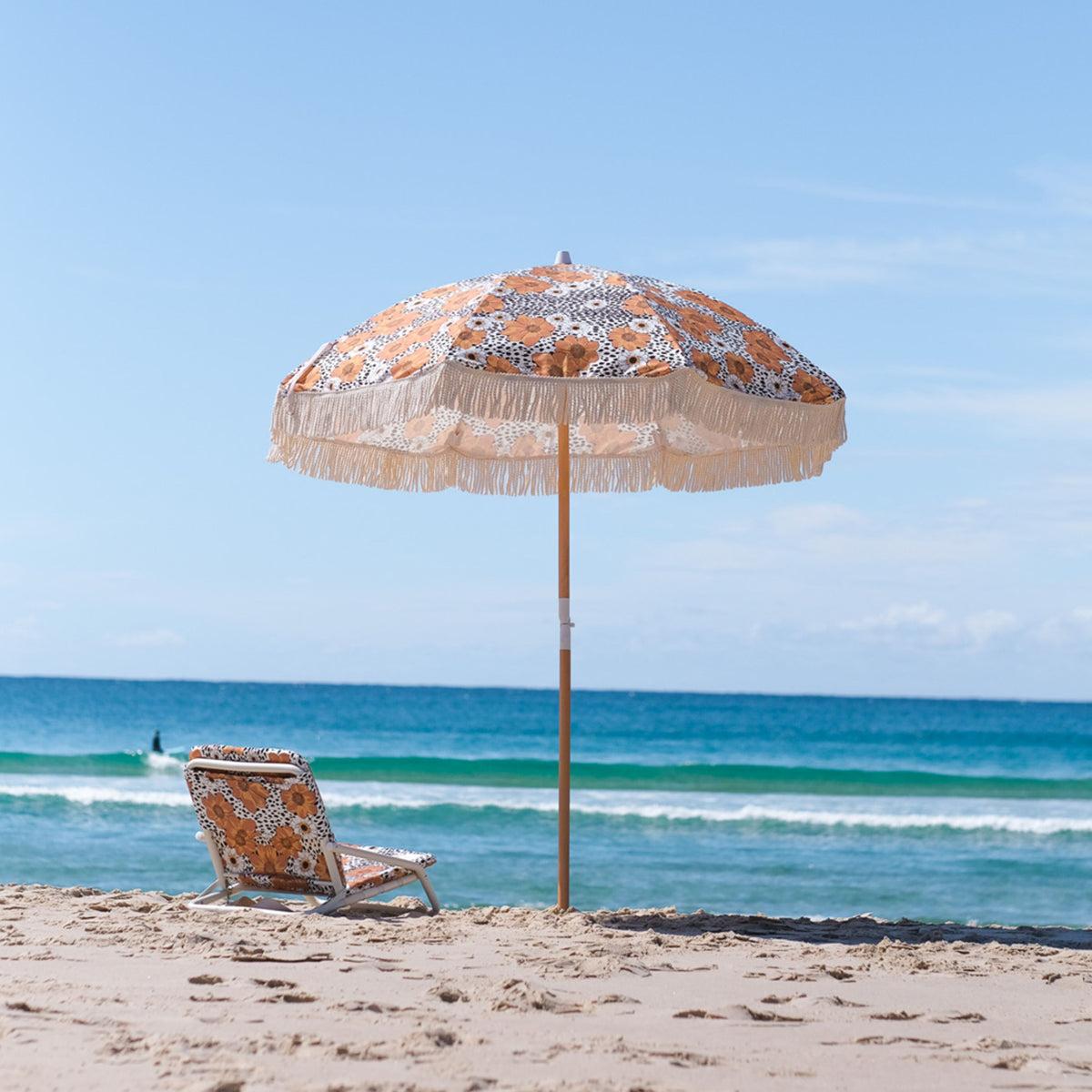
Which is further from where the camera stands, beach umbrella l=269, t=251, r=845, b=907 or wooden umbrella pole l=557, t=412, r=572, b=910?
wooden umbrella pole l=557, t=412, r=572, b=910

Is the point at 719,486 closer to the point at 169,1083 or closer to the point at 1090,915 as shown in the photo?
the point at 169,1083

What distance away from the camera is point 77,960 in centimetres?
402

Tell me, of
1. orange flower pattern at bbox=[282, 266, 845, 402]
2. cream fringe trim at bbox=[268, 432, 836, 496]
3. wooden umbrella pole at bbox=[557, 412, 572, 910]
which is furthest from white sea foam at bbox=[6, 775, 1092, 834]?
orange flower pattern at bbox=[282, 266, 845, 402]

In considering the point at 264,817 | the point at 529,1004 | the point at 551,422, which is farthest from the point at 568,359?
the point at 264,817

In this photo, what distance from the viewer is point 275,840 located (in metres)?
5.19

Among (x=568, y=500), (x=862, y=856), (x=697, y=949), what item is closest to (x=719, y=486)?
(x=568, y=500)

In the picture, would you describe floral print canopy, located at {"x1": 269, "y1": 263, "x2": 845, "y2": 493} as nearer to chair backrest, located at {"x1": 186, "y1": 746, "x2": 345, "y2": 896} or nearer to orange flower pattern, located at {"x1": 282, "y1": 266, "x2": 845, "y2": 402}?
orange flower pattern, located at {"x1": 282, "y1": 266, "x2": 845, "y2": 402}

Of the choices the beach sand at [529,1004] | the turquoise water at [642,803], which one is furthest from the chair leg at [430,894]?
the turquoise water at [642,803]

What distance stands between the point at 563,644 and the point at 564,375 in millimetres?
1288

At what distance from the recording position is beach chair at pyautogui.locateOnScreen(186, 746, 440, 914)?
504 centimetres

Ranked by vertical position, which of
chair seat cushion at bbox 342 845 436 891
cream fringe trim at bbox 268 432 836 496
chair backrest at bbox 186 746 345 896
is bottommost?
chair seat cushion at bbox 342 845 436 891

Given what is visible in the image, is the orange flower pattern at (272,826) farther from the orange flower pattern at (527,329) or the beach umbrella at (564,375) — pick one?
the orange flower pattern at (527,329)

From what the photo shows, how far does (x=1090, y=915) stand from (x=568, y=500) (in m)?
5.93

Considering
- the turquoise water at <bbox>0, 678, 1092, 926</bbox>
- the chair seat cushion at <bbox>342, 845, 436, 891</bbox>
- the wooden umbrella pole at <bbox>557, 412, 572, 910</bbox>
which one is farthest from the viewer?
the turquoise water at <bbox>0, 678, 1092, 926</bbox>
